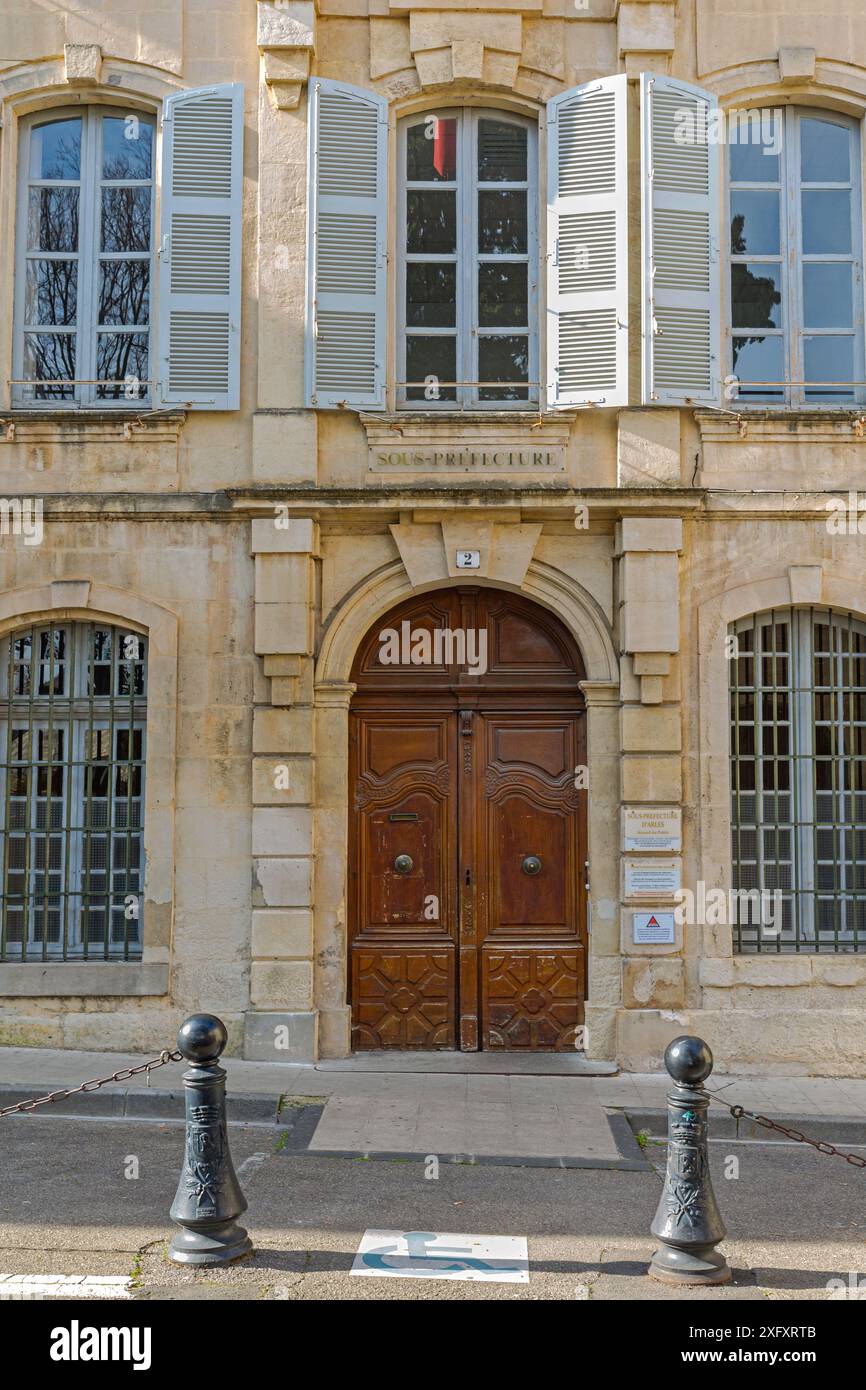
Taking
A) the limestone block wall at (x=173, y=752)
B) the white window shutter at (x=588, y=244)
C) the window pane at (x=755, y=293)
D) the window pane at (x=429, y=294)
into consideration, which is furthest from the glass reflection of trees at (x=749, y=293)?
the limestone block wall at (x=173, y=752)

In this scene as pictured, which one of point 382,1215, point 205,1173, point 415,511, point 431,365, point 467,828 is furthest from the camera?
point 431,365

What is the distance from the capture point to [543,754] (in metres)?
9.77

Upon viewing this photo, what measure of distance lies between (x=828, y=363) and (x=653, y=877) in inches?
159

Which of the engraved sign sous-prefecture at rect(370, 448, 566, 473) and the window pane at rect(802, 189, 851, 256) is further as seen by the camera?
the window pane at rect(802, 189, 851, 256)

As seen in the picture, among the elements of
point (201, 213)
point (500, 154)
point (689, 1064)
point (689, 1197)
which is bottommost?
point (689, 1197)

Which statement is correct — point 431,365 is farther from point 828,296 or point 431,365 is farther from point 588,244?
point 828,296

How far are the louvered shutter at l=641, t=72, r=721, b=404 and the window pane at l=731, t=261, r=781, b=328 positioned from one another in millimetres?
310

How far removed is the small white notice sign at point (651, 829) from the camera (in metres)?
9.36

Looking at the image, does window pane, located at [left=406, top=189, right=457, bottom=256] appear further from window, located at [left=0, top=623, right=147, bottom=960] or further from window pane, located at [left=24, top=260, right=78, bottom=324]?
window, located at [left=0, top=623, right=147, bottom=960]

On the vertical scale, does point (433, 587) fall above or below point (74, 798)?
above

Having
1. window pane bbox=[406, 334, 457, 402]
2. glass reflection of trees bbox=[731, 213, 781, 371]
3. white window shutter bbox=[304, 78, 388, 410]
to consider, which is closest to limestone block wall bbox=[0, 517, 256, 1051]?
white window shutter bbox=[304, 78, 388, 410]

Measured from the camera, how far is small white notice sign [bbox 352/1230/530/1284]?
5.41 meters

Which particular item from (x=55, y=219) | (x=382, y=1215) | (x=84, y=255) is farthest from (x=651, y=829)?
(x=55, y=219)

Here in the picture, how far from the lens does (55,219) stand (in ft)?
33.1
